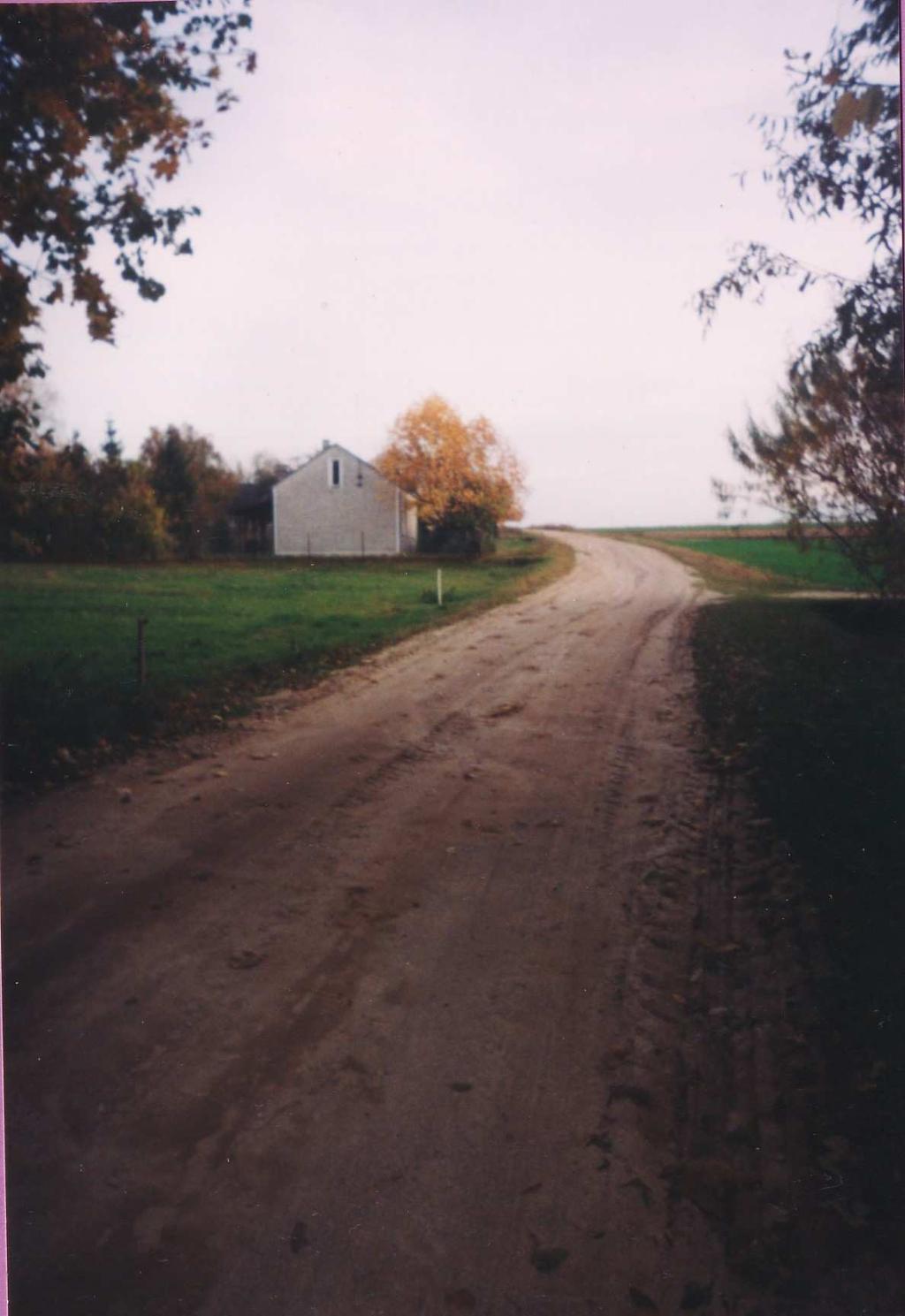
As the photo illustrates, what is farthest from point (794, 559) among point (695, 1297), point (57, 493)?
point (695, 1297)

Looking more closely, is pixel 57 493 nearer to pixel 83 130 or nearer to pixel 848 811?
pixel 83 130

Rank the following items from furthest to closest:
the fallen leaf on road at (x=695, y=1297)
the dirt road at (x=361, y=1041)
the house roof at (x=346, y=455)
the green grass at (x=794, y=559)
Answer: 1. the green grass at (x=794, y=559)
2. the house roof at (x=346, y=455)
3. the dirt road at (x=361, y=1041)
4. the fallen leaf on road at (x=695, y=1297)

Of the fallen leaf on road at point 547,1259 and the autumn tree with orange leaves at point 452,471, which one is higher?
the autumn tree with orange leaves at point 452,471

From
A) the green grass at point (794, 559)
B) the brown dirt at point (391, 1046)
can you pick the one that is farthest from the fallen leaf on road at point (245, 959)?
the green grass at point (794, 559)

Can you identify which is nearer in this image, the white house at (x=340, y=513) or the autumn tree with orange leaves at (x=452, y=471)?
the autumn tree with orange leaves at (x=452, y=471)

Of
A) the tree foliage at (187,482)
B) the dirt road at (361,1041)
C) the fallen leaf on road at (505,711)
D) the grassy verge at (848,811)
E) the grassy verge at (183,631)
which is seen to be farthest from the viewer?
the fallen leaf on road at (505,711)

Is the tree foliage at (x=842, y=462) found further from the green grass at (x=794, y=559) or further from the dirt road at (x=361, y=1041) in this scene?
the dirt road at (x=361, y=1041)

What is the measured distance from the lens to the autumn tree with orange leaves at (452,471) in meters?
7.33

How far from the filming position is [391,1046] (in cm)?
354

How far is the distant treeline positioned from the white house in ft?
9.47

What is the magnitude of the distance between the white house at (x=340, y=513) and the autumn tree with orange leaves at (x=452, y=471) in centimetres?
34

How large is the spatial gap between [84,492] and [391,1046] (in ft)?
16.1

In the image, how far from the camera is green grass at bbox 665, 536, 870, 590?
931cm

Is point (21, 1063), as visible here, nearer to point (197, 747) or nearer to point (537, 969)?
point (537, 969)
